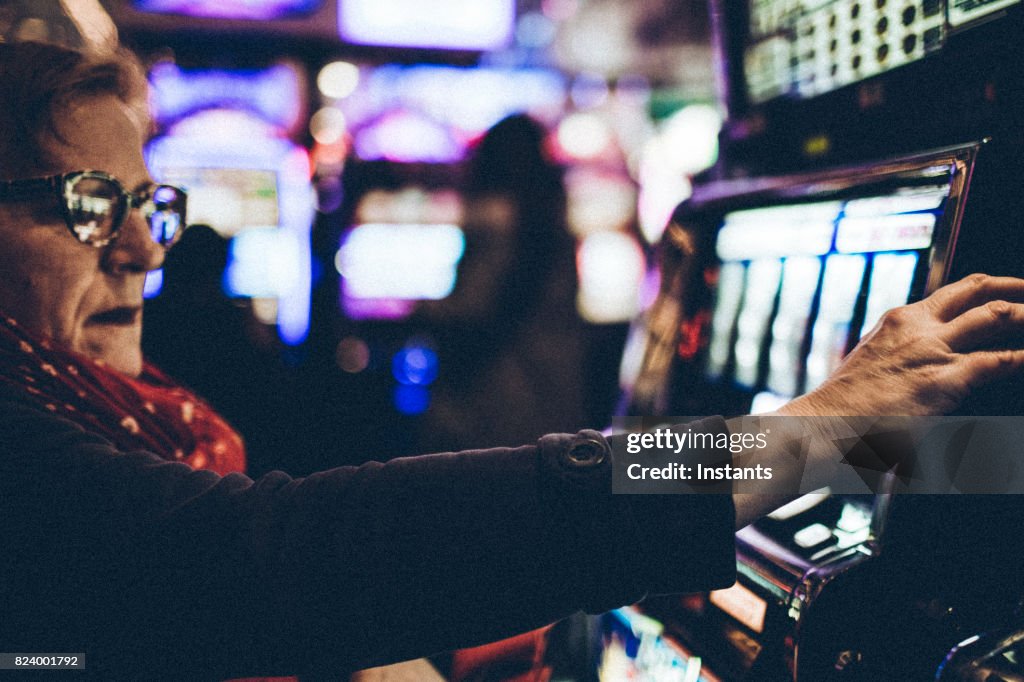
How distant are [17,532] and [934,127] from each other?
135 cm

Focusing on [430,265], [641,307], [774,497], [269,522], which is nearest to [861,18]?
[641,307]

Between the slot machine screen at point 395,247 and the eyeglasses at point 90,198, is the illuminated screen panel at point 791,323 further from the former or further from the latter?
the slot machine screen at point 395,247

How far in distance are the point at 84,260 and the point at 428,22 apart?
10.2 feet

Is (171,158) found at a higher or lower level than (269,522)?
higher

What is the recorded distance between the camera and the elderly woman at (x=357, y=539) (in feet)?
2.41

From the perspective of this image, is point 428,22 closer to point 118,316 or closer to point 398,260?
point 398,260

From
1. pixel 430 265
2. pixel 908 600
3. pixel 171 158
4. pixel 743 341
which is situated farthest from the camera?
pixel 430 265

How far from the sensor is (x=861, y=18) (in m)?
1.18

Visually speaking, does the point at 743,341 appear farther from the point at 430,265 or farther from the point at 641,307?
the point at 430,265

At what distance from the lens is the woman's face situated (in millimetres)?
1009

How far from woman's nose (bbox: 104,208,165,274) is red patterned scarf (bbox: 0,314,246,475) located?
17 centimetres

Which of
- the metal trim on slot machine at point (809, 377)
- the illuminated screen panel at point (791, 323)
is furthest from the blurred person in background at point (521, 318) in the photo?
the illuminated screen panel at point (791, 323)

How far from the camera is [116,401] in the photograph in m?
1.12

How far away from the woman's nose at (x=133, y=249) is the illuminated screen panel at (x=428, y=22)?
284 centimetres
